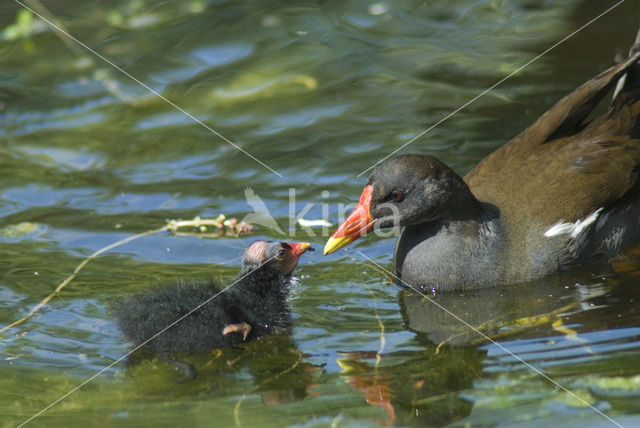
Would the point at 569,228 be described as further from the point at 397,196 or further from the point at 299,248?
the point at 299,248

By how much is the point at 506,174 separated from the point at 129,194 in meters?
2.71

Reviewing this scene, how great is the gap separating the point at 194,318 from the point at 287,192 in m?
2.07

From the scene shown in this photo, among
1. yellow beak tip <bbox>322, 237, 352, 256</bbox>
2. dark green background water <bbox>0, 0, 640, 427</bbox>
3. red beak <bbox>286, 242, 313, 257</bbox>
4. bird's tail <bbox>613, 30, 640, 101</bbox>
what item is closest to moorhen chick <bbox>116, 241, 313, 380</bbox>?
dark green background water <bbox>0, 0, 640, 427</bbox>

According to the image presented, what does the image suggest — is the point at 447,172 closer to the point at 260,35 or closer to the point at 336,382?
the point at 336,382

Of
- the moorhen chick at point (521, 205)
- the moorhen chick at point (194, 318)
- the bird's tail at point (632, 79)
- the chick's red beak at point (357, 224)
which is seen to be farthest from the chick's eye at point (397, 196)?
the bird's tail at point (632, 79)

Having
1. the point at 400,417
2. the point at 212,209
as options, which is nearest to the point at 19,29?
the point at 212,209

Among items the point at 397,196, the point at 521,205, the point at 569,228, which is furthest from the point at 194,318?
the point at 569,228

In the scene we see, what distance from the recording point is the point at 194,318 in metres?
4.48

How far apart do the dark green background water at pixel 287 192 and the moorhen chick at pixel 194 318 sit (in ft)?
0.31

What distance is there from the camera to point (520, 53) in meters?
7.86

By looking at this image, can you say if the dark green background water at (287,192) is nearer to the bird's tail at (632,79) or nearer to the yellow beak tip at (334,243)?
the yellow beak tip at (334,243)

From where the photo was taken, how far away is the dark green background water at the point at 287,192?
396 centimetres

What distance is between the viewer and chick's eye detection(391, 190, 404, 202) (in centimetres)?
499

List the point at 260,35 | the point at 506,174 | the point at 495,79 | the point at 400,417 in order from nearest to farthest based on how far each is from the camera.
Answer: the point at 400,417, the point at 506,174, the point at 495,79, the point at 260,35
